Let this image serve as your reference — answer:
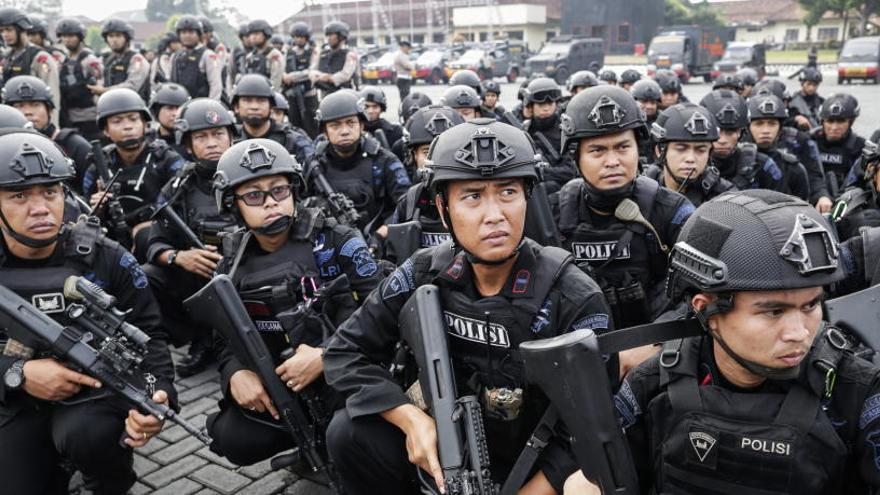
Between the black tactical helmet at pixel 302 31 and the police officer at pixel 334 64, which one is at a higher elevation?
the black tactical helmet at pixel 302 31

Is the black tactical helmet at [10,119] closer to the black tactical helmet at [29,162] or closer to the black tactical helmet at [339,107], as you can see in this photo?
the black tactical helmet at [29,162]

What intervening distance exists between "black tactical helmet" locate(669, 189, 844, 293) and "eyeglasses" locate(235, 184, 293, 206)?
2462 mm

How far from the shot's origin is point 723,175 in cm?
630

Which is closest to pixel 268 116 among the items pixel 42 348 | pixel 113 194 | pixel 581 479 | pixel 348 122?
pixel 348 122

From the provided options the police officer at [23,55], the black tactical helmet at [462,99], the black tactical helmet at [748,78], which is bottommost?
the black tactical helmet at [748,78]

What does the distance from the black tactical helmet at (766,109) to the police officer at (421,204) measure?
3.44 metres

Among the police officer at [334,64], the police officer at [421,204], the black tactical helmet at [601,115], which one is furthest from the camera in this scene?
the police officer at [334,64]

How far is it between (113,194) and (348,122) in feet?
7.37

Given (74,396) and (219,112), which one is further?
(219,112)

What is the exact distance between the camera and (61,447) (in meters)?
3.33

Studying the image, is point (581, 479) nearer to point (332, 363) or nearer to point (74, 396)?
point (332, 363)

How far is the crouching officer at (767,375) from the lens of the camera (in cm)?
199

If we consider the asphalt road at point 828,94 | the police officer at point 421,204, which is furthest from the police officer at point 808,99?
the police officer at point 421,204

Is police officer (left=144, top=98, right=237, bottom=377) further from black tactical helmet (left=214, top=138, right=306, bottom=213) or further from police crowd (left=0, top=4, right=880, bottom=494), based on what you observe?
black tactical helmet (left=214, top=138, right=306, bottom=213)
